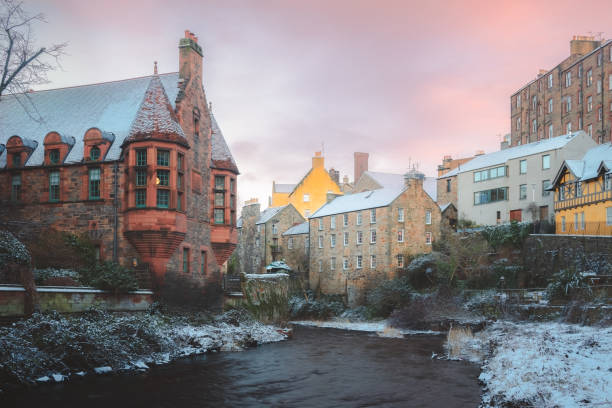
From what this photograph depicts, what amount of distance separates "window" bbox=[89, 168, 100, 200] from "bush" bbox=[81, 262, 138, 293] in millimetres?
4111

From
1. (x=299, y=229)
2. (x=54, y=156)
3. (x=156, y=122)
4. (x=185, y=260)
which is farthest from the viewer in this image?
(x=299, y=229)

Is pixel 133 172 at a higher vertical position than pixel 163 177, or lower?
higher

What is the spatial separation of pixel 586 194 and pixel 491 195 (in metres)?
12.5

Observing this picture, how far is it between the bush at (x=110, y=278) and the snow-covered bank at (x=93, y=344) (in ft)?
4.53

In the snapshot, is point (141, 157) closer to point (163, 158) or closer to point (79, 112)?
point (163, 158)

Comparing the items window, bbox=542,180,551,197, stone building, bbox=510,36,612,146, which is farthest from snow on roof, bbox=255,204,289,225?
stone building, bbox=510,36,612,146

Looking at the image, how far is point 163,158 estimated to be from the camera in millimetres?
27344

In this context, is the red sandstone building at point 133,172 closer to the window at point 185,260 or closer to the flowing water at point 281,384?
the window at point 185,260

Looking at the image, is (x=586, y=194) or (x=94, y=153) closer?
(x=94, y=153)

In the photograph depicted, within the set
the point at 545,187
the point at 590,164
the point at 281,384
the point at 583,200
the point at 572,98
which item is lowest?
the point at 281,384

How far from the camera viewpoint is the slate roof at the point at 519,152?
49.7 metres

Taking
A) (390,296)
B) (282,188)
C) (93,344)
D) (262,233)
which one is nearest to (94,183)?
(93,344)

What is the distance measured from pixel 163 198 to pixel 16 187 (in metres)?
8.45

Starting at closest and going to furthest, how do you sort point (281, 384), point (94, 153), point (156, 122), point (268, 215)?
1. point (281, 384)
2. point (156, 122)
3. point (94, 153)
4. point (268, 215)
